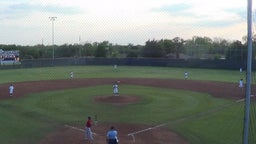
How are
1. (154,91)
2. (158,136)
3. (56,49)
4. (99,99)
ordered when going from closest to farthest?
1. (158,136)
2. (99,99)
3. (154,91)
4. (56,49)

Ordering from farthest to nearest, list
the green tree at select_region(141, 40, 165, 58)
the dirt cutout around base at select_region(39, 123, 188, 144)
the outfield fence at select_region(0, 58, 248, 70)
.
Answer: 1. the green tree at select_region(141, 40, 165, 58)
2. the outfield fence at select_region(0, 58, 248, 70)
3. the dirt cutout around base at select_region(39, 123, 188, 144)

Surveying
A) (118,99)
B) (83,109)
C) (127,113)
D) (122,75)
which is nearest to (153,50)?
(122,75)

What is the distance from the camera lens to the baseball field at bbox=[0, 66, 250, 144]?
17.1 metres

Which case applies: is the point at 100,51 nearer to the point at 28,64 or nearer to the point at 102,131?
the point at 28,64

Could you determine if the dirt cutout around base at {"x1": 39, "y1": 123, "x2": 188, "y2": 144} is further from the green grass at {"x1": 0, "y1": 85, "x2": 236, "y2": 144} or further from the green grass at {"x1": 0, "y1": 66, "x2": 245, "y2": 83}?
the green grass at {"x1": 0, "y1": 66, "x2": 245, "y2": 83}

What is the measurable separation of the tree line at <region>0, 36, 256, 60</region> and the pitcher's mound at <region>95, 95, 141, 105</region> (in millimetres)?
32485

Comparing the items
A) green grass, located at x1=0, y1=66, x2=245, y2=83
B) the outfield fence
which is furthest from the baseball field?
the outfield fence

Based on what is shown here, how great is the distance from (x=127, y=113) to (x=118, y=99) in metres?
4.36

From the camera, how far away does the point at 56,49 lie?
214 feet

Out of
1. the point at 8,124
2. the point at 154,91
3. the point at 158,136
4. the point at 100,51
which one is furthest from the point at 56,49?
the point at 158,136

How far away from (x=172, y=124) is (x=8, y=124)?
909cm

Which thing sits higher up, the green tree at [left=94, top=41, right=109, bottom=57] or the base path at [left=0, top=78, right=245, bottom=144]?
the green tree at [left=94, top=41, right=109, bottom=57]

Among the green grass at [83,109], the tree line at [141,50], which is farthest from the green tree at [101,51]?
the green grass at [83,109]

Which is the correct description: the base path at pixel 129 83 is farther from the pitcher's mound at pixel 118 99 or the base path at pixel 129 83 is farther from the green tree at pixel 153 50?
the green tree at pixel 153 50
